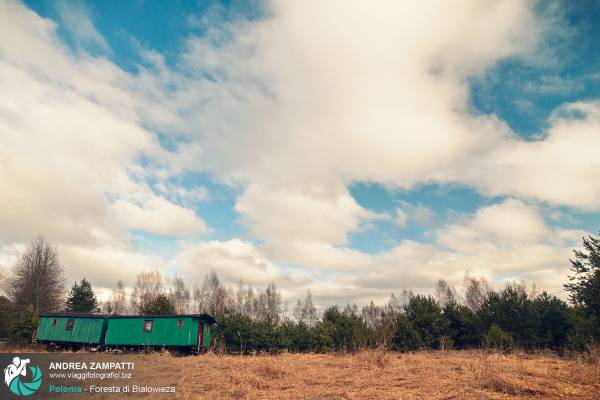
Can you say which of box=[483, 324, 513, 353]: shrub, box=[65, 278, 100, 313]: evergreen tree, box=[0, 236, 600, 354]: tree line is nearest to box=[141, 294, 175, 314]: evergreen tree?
box=[0, 236, 600, 354]: tree line

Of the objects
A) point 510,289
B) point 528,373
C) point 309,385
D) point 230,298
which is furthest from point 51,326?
point 230,298

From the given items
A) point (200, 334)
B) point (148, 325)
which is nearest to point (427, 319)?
point (200, 334)

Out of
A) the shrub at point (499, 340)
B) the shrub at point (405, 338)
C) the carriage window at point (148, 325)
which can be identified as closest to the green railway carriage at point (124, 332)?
the carriage window at point (148, 325)

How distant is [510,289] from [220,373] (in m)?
21.0

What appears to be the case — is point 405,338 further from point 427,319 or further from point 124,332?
point 124,332

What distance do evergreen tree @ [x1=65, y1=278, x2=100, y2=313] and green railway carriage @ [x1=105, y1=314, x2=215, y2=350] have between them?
786 inches

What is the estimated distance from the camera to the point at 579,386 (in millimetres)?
7871

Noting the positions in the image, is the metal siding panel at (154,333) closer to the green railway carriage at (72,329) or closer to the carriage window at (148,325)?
the carriage window at (148,325)

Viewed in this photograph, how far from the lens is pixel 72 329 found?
2536 centimetres

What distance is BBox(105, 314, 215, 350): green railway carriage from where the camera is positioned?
24.0 m

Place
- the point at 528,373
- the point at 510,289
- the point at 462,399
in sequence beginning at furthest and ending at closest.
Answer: the point at 510,289
the point at 528,373
the point at 462,399

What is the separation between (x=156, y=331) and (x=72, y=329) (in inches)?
278

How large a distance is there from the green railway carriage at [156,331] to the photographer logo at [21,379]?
578 inches

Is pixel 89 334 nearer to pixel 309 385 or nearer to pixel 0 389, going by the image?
pixel 0 389
